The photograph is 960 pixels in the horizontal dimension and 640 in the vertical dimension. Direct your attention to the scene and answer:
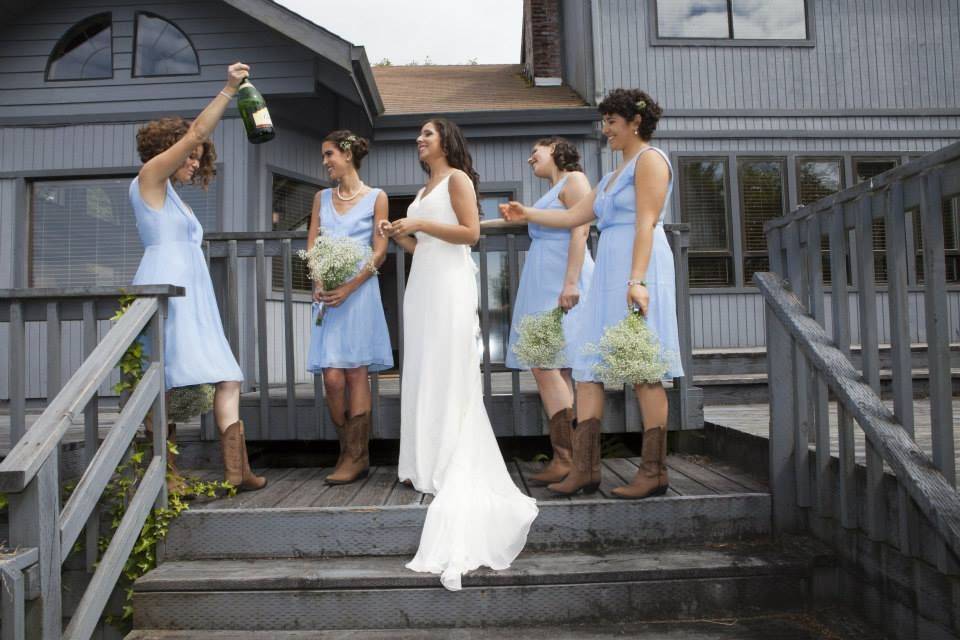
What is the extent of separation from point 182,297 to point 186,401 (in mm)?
477

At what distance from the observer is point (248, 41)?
22.0 ft

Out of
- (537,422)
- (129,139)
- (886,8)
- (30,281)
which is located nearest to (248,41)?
(129,139)

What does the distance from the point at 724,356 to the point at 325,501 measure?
5.05 meters

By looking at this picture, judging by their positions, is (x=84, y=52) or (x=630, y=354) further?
(x=84, y=52)

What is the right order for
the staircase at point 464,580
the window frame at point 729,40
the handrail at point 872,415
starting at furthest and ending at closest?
the window frame at point 729,40 < the staircase at point 464,580 < the handrail at point 872,415

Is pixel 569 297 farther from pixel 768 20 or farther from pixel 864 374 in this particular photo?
pixel 768 20

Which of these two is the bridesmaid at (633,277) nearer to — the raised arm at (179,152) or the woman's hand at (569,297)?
the woman's hand at (569,297)

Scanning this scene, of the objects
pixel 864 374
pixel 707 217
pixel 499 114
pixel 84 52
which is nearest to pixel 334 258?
pixel 864 374

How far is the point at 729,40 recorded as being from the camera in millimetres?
8742

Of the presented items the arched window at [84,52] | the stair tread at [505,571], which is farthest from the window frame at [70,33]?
the stair tread at [505,571]

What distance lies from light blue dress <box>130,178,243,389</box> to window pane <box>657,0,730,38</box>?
7250mm

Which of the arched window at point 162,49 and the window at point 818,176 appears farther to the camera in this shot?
the window at point 818,176

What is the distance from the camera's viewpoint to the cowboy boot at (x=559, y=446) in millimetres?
3533

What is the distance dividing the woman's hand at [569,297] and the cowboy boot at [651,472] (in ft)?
2.43
